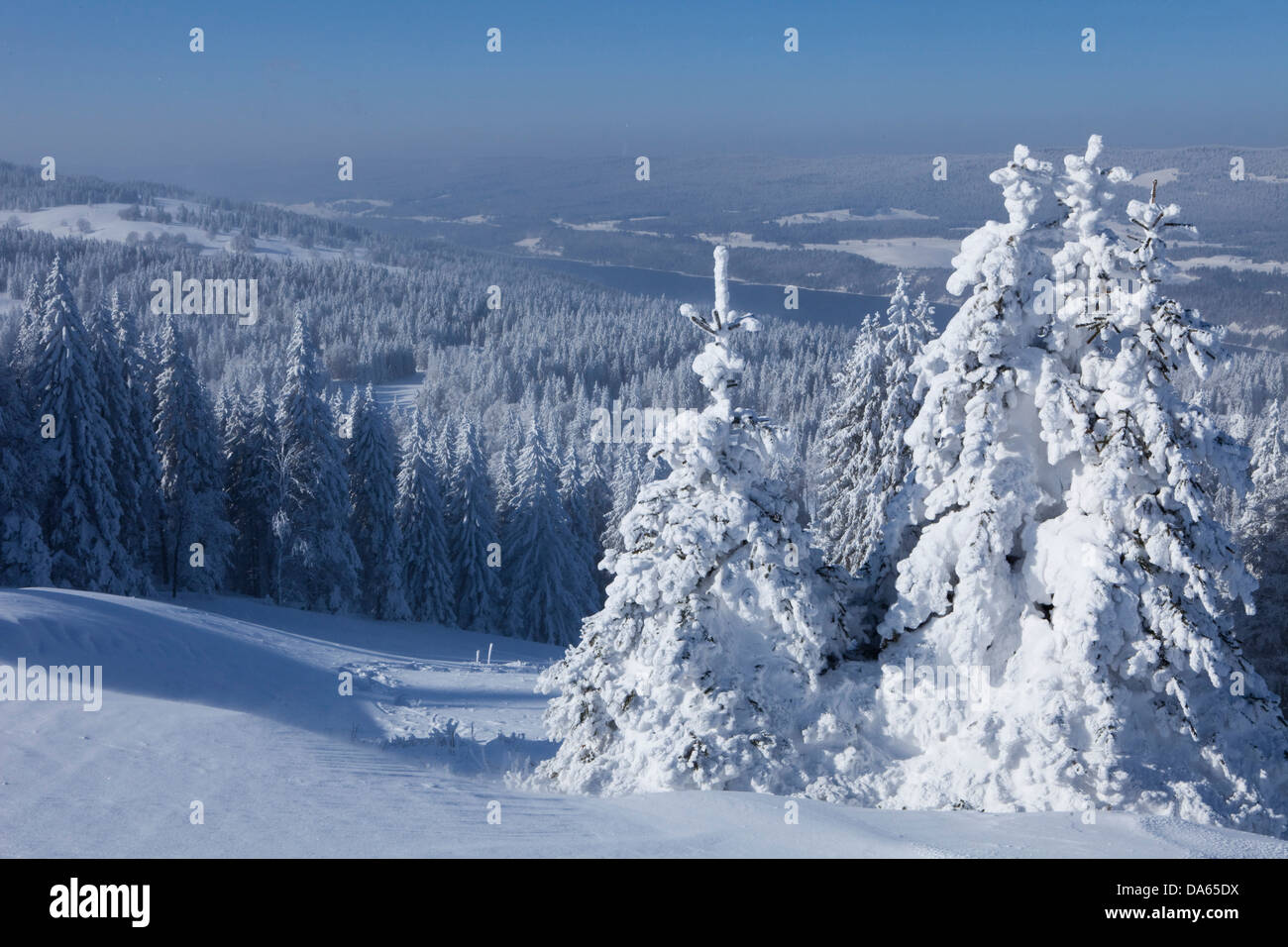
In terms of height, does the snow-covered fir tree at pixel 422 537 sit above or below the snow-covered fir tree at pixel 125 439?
below

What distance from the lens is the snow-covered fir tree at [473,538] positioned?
47312mm

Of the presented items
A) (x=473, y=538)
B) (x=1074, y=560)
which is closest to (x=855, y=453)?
(x=1074, y=560)

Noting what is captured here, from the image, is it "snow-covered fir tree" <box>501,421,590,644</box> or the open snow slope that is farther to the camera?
"snow-covered fir tree" <box>501,421,590,644</box>

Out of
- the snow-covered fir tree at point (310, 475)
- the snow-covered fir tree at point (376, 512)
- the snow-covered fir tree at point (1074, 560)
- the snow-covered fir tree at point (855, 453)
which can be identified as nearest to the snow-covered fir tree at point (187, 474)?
the snow-covered fir tree at point (310, 475)

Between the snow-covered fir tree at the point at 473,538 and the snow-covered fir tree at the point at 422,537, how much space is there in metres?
1.46

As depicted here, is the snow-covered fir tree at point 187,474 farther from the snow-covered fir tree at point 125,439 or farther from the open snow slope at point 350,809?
the open snow slope at point 350,809

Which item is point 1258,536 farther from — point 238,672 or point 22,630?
point 22,630

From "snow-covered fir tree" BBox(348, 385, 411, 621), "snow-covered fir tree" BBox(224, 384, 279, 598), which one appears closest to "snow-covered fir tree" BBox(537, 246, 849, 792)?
"snow-covered fir tree" BBox(348, 385, 411, 621)

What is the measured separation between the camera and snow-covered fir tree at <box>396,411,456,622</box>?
45688 mm

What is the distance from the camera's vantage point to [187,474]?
41406mm

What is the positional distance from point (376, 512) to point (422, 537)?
2632mm

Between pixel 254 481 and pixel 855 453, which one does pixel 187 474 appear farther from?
Answer: pixel 855 453

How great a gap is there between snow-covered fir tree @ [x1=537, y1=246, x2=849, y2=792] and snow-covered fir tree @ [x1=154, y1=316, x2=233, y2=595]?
109 ft

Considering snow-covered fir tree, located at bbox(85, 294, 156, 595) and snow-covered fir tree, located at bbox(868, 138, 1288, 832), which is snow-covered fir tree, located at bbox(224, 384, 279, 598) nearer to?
snow-covered fir tree, located at bbox(85, 294, 156, 595)
